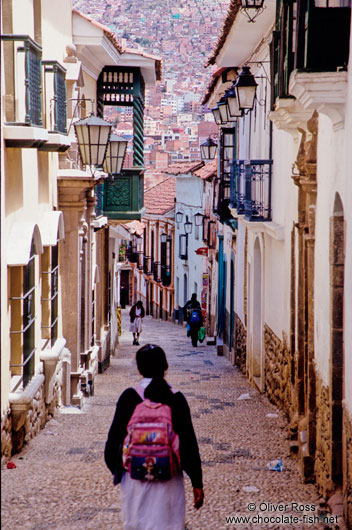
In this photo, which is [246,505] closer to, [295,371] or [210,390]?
[295,371]

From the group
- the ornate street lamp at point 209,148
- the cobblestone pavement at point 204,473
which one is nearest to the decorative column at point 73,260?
the cobblestone pavement at point 204,473

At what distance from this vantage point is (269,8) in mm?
13922

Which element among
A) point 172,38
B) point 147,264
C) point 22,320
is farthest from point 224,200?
point 172,38

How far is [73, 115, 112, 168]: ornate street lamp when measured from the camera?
1231 centimetres

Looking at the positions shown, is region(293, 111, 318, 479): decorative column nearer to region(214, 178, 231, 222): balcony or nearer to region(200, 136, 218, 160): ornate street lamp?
region(214, 178, 231, 222): balcony

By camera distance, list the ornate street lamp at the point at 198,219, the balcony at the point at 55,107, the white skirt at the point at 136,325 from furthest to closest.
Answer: the ornate street lamp at the point at 198,219, the white skirt at the point at 136,325, the balcony at the point at 55,107

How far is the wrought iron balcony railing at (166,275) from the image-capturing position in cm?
4425

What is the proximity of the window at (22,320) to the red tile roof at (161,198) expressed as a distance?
35.1m

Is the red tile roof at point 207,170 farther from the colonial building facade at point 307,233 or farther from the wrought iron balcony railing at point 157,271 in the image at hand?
the colonial building facade at point 307,233

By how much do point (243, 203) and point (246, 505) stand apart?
976 cm

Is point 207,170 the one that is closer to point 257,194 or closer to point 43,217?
point 257,194

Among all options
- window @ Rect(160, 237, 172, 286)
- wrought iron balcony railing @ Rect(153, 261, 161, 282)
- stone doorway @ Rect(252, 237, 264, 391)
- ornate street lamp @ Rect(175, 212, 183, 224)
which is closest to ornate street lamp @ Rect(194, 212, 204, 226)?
ornate street lamp @ Rect(175, 212, 183, 224)

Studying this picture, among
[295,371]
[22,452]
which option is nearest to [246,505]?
[22,452]

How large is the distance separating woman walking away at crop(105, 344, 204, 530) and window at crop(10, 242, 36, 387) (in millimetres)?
3931
